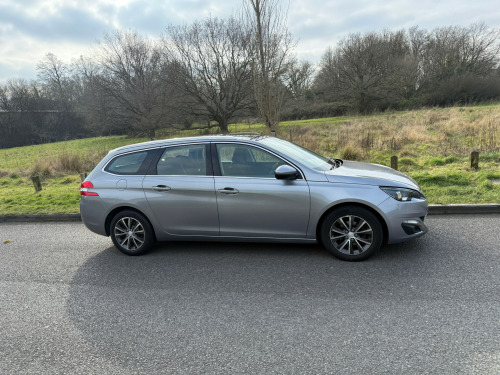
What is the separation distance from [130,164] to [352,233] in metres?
3.35

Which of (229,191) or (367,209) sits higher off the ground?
(229,191)

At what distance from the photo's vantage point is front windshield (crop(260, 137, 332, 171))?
4590mm

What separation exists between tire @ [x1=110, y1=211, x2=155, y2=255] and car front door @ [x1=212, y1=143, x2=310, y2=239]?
1172 mm

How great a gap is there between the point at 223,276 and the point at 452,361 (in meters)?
2.48

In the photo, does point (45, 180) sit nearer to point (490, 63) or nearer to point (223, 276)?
point (223, 276)

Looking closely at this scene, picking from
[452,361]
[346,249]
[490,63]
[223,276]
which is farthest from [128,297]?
[490,63]

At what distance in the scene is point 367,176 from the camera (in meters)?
4.32

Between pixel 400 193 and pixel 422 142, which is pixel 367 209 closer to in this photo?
pixel 400 193

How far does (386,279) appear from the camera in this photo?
3725 millimetres

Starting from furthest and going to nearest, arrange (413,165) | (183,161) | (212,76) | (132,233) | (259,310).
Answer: (212,76) < (413,165) < (132,233) < (183,161) < (259,310)

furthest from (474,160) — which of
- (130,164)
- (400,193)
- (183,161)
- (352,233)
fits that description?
(130,164)

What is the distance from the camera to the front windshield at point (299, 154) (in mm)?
4590

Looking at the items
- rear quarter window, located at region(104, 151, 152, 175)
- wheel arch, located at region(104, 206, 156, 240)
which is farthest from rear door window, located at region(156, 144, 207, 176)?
wheel arch, located at region(104, 206, 156, 240)

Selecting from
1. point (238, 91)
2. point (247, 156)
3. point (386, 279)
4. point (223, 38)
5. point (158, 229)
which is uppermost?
point (223, 38)
